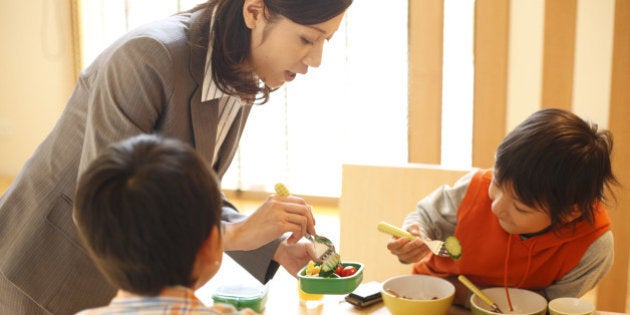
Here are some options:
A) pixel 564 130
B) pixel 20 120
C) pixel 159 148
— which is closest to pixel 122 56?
pixel 159 148

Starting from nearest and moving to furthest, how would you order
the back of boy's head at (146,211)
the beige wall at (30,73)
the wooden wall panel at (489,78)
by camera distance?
the back of boy's head at (146,211)
the wooden wall panel at (489,78)
the beige wall at (30,73)

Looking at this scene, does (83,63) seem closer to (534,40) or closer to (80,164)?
(534,40)

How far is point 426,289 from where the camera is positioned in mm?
1363

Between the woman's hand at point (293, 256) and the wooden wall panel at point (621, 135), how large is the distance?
4.42ft

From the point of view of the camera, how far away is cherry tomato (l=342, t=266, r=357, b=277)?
1312 mm

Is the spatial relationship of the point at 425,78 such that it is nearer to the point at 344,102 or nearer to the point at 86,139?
the point at 344,102

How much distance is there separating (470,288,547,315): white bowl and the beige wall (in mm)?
3770

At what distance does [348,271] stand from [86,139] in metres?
0.54

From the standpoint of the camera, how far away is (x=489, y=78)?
244cm

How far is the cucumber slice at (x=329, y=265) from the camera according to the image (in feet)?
4.23

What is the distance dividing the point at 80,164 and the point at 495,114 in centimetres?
169

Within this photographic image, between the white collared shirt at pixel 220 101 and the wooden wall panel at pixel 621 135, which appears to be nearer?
the white collared shirt at pixel 220 101

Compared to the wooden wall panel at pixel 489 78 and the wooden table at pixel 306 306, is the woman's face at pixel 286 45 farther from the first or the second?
the wooden wall panel at pixel 489 78

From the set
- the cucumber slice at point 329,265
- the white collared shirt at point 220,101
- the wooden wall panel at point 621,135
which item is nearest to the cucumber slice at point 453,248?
the cucumber slice at point 329,265
